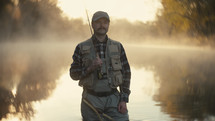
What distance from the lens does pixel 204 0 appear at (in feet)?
155

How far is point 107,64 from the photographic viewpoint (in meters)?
5.41

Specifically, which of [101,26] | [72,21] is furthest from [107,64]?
[72,21]

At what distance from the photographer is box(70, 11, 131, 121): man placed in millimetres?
5371

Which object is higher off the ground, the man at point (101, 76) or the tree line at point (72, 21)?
the tree line at point (72, 21)

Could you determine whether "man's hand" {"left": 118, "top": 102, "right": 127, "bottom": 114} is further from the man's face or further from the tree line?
the tree line

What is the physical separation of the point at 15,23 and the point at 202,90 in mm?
53353

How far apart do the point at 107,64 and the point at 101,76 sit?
5.7 inches

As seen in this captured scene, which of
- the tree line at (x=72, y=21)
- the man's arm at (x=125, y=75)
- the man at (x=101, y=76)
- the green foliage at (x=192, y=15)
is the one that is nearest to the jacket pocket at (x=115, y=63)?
the man at (x=101, y=76)

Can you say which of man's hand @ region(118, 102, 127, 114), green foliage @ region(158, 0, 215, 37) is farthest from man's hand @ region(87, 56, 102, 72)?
green foliage @ region(158, 0, 215, 37)

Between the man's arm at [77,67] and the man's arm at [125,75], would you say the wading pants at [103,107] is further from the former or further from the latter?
the man's arm at [77,67]

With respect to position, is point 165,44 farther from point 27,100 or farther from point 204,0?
point 27,100

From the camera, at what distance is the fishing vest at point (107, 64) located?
5.35 metres

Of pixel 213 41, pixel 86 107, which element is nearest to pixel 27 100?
pixel 86 107

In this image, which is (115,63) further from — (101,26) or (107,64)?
(101,26)
